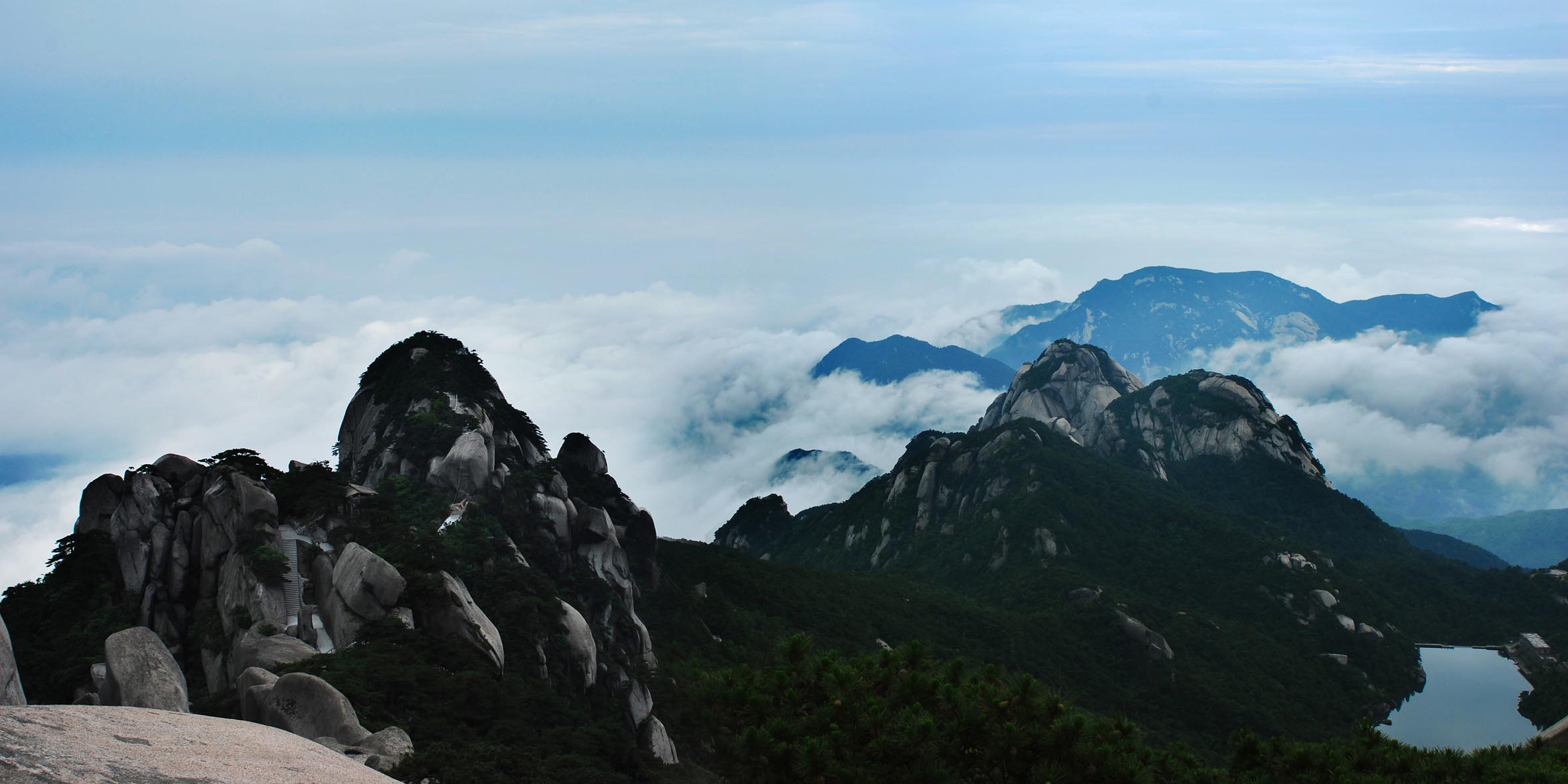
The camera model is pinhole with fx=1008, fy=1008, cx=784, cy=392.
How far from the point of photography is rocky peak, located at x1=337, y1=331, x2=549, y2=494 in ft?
253

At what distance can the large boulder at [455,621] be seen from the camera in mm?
52531

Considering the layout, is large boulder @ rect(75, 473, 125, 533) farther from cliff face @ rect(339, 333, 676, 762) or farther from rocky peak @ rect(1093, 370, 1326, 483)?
rocky peak @ rect(1093, 370, 1326, 483)

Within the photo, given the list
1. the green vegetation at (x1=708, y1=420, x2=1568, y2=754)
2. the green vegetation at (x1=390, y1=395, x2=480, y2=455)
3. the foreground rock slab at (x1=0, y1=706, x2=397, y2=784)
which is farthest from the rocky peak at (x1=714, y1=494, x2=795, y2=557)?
the foreground rock slab at (x1=0, y1=706, x2=397, y2=784)

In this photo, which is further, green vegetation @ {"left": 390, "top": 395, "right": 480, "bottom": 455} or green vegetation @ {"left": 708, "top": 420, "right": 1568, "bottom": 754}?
green vegetation @ {"left": 708, "top": 420, "right": 1568, "bottom": 754}

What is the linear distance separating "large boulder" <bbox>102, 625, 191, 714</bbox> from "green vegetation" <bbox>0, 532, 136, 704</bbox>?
350 inches

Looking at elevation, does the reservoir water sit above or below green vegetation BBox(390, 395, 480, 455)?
below

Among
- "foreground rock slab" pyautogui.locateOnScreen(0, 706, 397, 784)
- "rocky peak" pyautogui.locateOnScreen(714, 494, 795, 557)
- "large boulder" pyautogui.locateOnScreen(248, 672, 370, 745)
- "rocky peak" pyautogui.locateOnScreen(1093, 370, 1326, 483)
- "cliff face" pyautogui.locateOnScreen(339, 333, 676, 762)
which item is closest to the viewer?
"foreground rock slab" pyautogui.locateOnScreen(0, 706, 397, 784)

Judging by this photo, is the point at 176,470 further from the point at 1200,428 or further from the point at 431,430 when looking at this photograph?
the point at 1200,428

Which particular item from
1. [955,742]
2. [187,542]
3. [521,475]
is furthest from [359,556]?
[955,742]

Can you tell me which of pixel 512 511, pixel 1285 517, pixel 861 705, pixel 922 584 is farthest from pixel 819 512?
pixel 861 705

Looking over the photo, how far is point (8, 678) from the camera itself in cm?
2984

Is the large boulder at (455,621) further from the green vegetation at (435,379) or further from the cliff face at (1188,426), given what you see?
the cliff face at (1188,426)

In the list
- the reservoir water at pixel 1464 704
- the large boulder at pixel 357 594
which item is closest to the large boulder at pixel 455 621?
the large boulder at pixel 357 594

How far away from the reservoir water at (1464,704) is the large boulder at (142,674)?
106m
